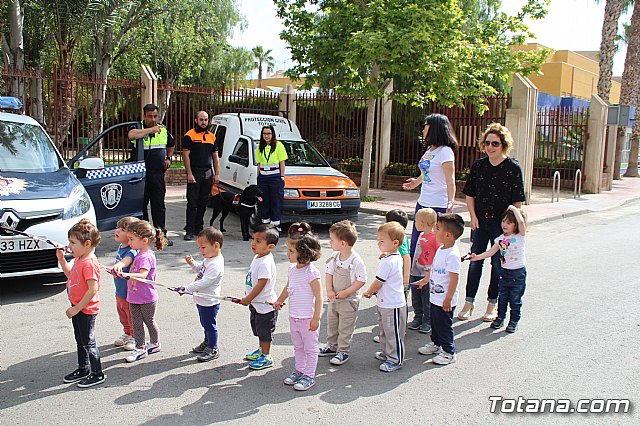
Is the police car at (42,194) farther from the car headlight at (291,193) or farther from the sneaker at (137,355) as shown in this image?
the car headlight at (291,193)

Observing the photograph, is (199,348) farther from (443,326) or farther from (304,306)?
(443,326)

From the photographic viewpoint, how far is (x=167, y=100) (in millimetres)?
17172

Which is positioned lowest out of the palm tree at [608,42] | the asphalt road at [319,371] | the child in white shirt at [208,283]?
the asphalt road at [319,371]

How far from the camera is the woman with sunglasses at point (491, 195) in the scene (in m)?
5.63

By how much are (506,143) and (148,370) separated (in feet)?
12.5

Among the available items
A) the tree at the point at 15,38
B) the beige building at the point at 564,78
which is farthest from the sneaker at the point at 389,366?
the beige building at the point at 564,78

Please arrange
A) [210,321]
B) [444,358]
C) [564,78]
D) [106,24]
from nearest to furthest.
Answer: [210,321] < [444,358] < [106,24] < [564,78]

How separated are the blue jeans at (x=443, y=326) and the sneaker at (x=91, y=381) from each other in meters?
2.55

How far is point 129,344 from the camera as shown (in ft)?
15.6

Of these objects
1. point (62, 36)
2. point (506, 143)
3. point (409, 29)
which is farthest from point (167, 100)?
point (506, 143)

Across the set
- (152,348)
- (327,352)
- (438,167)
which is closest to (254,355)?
(327,352)

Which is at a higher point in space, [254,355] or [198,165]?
[198,165]

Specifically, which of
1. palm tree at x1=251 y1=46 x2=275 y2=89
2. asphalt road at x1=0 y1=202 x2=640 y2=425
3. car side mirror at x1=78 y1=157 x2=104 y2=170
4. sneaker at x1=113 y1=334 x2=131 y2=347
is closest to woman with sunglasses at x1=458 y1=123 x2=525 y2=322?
asphalt road at x1=0 y1=202 x2=640 y2=425

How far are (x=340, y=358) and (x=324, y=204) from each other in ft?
18.8
